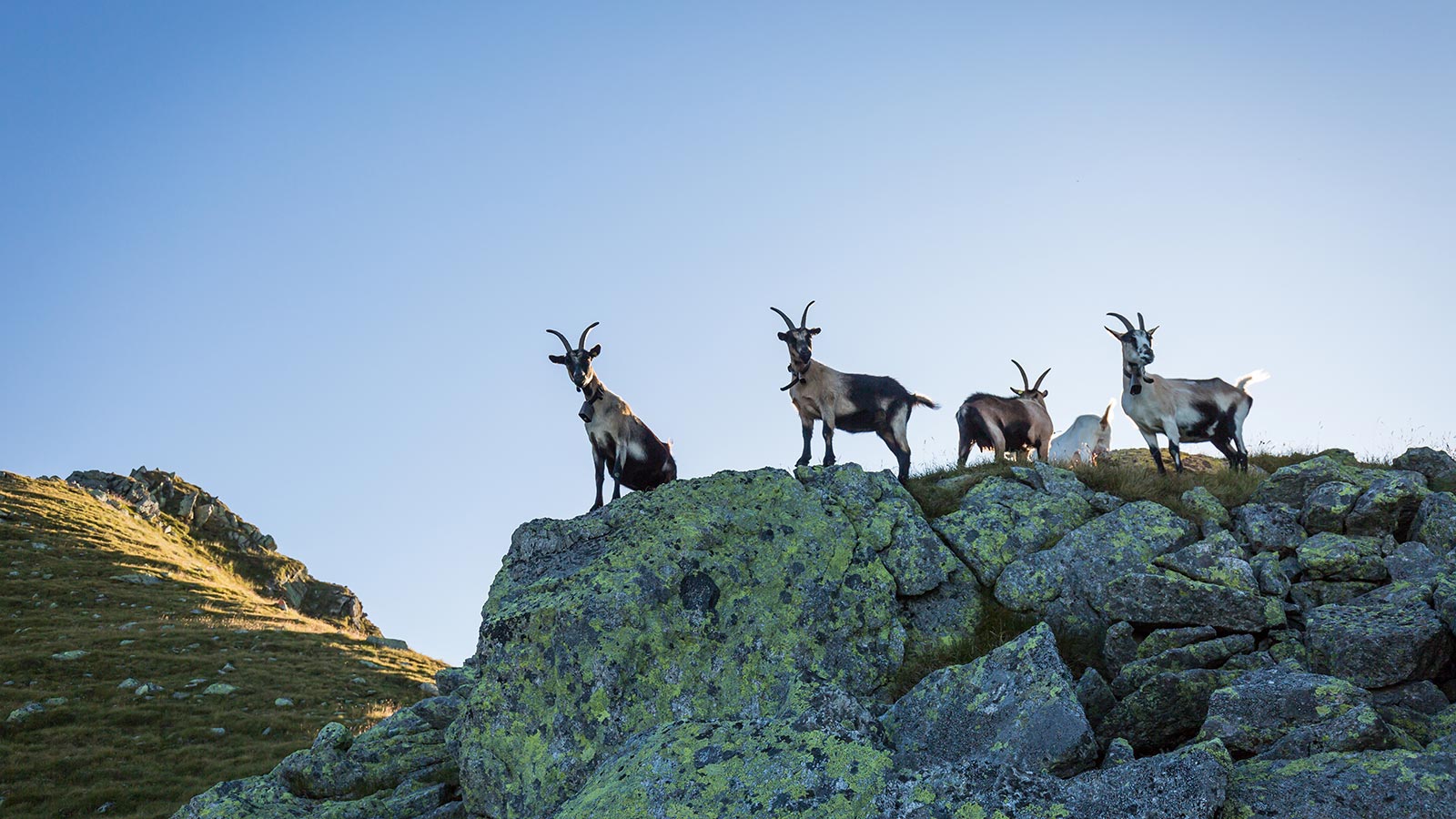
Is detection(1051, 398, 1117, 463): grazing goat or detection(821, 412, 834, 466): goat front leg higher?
detection(1051, 398, 1117, 463): grazing goat

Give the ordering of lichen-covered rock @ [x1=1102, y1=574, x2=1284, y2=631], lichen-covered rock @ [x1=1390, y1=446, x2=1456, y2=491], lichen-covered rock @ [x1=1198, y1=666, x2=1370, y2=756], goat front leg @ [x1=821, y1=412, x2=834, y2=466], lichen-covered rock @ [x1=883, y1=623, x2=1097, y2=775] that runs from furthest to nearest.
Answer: goat front leg @ [x1=821, y1=412, x2=834, y2=466] → lichen-covered rock @ [x1=1390, y1=446, x2=1456, y2=491] → lichen-covered rock @ [x1=1102, y1=574, x2=1284, y2=631] → lichen-covered rock @ [x1=883, y1=623, x2=1097, y2=775] → lichen-covered rock @ [x1=1198, y1=666, x2=1370, y2=756]

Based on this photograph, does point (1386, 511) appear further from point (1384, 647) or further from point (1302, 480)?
point (1384, 647)

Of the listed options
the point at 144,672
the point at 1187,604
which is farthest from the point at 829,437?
the point at 144,672

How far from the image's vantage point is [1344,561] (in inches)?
→ 435

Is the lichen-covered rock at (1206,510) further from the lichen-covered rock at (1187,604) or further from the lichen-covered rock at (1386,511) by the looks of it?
the lichen-covered rock at (1187,604)

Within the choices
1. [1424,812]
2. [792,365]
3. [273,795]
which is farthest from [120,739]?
[1424,812]

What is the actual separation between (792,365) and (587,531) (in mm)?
5924

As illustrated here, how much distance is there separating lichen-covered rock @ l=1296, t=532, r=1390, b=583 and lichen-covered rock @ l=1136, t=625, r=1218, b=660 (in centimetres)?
222

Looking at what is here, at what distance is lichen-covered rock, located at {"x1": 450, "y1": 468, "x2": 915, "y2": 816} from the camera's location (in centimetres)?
977

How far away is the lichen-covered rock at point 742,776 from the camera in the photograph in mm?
5879

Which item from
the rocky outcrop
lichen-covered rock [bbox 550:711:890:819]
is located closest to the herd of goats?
lichen-covered rock [bbox 550:711:890:819]

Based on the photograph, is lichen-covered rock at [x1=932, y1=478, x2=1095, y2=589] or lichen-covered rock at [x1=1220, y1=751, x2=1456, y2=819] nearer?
lichen-covered rock at [x1=1220, y1=751, x2=1456, y2=819]

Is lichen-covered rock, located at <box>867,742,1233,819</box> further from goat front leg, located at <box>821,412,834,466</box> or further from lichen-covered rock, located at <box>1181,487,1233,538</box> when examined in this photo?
goat front leg, located at <box>821,412,834,466</box>

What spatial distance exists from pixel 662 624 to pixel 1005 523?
5126mm
